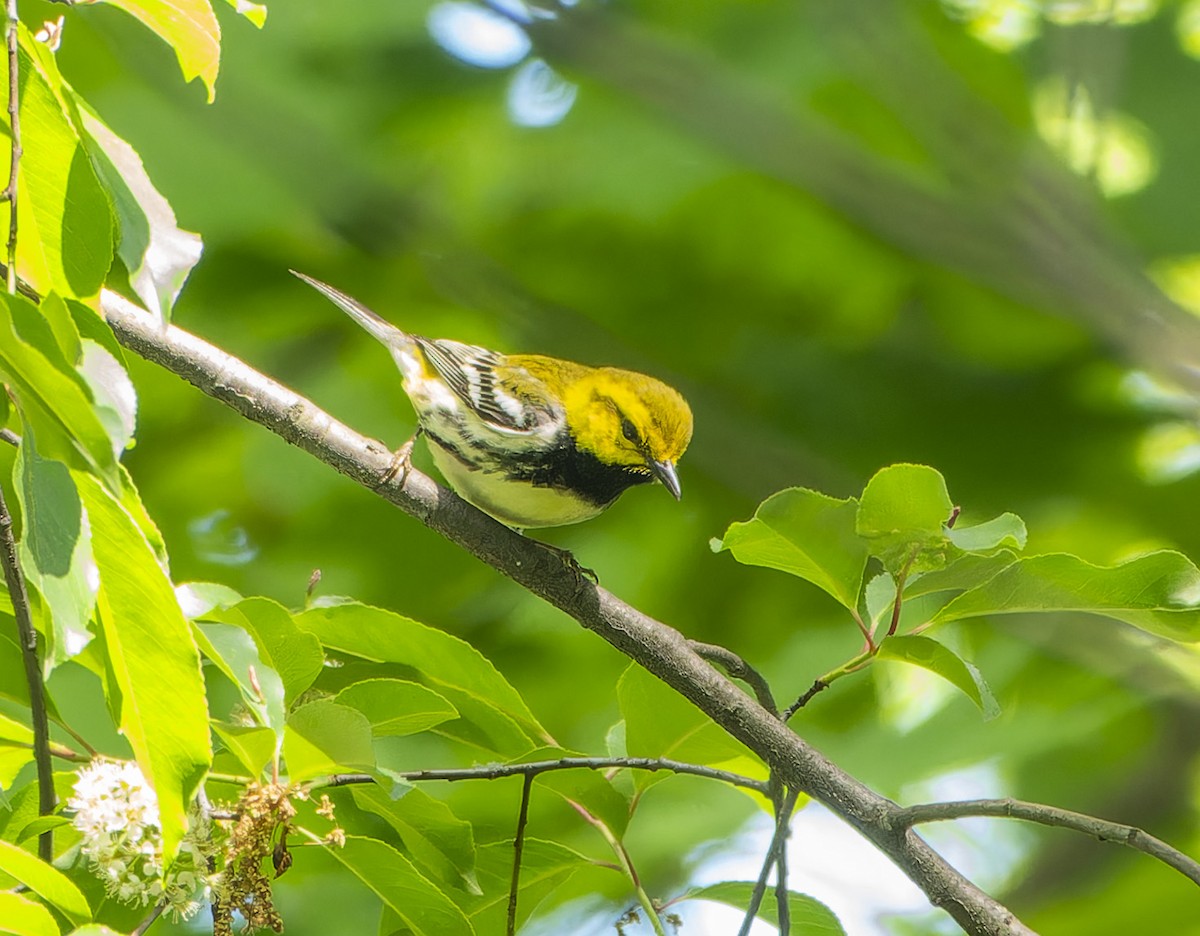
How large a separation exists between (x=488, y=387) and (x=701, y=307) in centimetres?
132

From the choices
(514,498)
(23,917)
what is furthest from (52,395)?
(514,498)

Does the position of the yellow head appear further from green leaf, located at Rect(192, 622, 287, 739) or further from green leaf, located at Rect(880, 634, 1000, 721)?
green leaf, located at Rect(192, 622, 287, 739)

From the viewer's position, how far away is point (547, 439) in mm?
2729

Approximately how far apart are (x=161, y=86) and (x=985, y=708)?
3.23 metres

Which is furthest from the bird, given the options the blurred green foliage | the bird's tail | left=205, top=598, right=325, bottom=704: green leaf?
left=205, top=598, right=325, bottom=704: green leaf

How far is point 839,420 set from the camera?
156 inches

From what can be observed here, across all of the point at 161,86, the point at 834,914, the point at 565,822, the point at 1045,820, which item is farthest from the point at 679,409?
the point at 161,86

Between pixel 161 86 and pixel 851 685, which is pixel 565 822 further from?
pixel 161 86

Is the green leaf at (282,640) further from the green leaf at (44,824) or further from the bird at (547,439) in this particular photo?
the bird at (547,439)

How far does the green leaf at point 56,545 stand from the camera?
2.97 ft

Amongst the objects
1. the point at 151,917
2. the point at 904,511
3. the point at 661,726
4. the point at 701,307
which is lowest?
the point at 151,917

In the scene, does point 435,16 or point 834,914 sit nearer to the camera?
point 834,914

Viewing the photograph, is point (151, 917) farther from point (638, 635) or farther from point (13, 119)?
point (13, 119)

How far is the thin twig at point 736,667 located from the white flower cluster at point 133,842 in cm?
70
